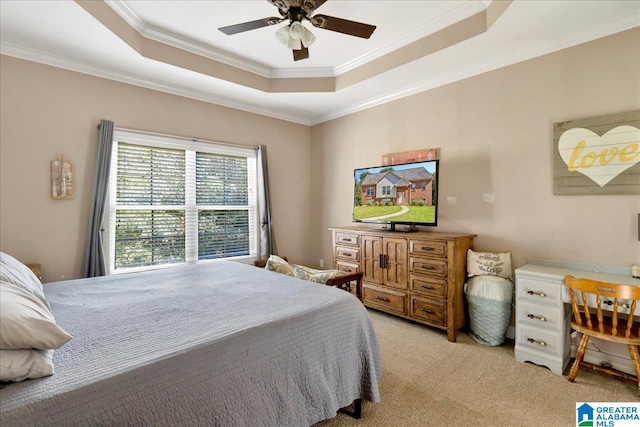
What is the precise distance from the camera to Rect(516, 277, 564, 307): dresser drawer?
2355 millimetres

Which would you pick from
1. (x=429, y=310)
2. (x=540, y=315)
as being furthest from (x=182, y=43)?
(x=540, y=315)

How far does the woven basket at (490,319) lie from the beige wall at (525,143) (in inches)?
20.2

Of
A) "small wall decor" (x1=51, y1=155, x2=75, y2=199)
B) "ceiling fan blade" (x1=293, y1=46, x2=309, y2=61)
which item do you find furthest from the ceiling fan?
"small wall decor" (x1=51, y1=155, x2=75, y2=199)

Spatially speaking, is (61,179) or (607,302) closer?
(607,302)

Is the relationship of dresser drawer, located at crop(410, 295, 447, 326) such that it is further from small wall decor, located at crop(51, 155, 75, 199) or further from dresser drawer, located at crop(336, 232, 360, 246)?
small wall decor, located at crop(51, 155, 75, 199)

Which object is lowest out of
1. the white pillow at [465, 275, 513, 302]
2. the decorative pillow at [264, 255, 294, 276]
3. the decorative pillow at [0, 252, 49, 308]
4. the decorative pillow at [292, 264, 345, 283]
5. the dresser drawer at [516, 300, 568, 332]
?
the dresser drawer at [516, 300, 568, 332]

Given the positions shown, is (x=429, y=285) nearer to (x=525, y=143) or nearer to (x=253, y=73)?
(x=525, y=143)

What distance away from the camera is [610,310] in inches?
A: 85.2

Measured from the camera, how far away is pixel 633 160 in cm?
233

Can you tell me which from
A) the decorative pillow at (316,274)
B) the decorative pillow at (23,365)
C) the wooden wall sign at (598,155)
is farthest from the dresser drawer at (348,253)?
the decorative pillow at (23,365)

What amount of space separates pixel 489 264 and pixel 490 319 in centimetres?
53

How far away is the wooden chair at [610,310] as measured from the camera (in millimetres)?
1979

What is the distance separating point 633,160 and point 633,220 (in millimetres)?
474

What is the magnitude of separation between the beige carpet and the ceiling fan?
8.49ft
